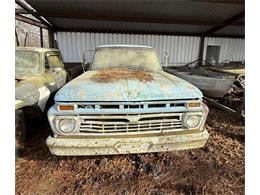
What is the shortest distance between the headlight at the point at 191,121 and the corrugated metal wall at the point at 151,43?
8346mm

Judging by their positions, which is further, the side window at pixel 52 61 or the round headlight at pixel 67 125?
the side window at pixel 52 61

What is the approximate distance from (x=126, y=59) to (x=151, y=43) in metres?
8.10

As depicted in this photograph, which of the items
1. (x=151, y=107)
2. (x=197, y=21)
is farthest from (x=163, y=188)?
(x=197, y=21)

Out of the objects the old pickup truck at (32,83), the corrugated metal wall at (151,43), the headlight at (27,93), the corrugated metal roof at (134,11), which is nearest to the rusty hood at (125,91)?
the headlight at (27,93)

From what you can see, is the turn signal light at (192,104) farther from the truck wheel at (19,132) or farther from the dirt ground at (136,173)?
the truck wheel at (19,132)

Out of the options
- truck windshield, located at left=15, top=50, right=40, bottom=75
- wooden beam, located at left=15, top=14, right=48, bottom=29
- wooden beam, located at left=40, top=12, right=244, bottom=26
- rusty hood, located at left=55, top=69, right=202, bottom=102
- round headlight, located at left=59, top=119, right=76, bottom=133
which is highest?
wooden beam, located at left=40, top=12, right=244, bottom=26

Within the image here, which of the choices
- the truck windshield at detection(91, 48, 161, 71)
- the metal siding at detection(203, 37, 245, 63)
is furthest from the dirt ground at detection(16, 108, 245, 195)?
the metal siding at detection(203, 37, 245, 63)

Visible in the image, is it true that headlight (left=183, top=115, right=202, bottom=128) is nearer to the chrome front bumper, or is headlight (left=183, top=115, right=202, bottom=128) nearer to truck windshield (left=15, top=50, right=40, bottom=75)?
the chrome front bumper

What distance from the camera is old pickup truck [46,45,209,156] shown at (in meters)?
2.23

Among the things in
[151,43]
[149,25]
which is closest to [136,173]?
[149,25]

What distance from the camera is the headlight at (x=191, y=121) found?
2426mm

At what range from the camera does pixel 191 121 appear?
8.02 feet

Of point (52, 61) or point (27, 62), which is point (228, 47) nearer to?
point (52, 61)

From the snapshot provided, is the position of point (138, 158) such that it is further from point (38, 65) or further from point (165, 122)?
point (38, 65)
